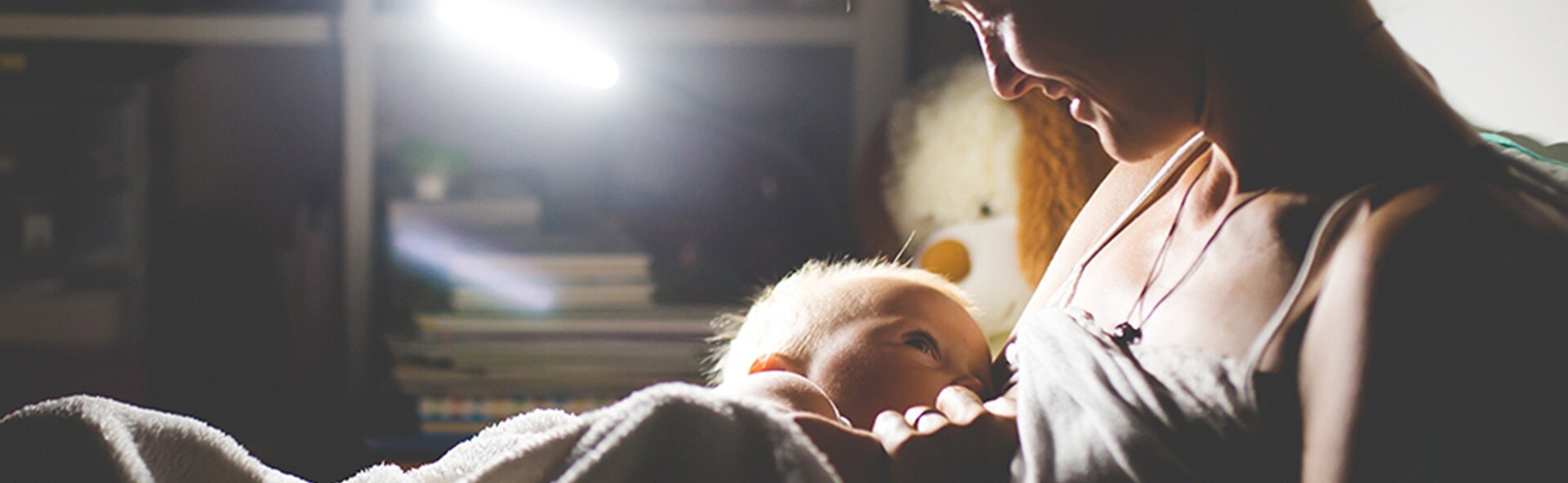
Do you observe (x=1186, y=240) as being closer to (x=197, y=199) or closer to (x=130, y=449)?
(x=130, y=449)

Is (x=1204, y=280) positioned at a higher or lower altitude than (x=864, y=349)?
higher

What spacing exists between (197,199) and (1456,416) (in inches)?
80.9

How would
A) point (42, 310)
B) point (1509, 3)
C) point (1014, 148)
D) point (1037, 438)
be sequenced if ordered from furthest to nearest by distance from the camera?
point (42, 310)
point (1014, 148)
point (1509, 3)
point (1037, 438)

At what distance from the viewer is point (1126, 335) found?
0.63 metres

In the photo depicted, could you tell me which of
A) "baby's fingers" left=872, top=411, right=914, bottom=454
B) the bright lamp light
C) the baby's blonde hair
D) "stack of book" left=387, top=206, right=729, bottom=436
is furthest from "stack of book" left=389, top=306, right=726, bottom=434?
"baby's fingers" left=872, top=411, right=914, bottom=454

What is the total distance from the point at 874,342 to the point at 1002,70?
24cm

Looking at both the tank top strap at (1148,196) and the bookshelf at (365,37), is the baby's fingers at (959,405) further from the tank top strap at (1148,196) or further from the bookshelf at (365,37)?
the bookshelf at (365,37)

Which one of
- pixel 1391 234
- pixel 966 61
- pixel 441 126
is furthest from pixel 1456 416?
pixel 441 126

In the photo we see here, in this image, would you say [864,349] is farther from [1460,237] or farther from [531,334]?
[531,334]

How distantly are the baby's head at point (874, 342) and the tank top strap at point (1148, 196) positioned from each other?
0.09 m

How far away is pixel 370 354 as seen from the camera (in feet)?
5.94

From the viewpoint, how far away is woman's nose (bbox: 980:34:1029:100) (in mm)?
635

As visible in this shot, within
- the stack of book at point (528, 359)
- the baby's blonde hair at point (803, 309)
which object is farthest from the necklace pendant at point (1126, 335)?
the stack of book at point (528, 359)

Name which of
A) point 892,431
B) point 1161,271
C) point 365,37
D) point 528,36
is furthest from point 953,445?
point 365,37
